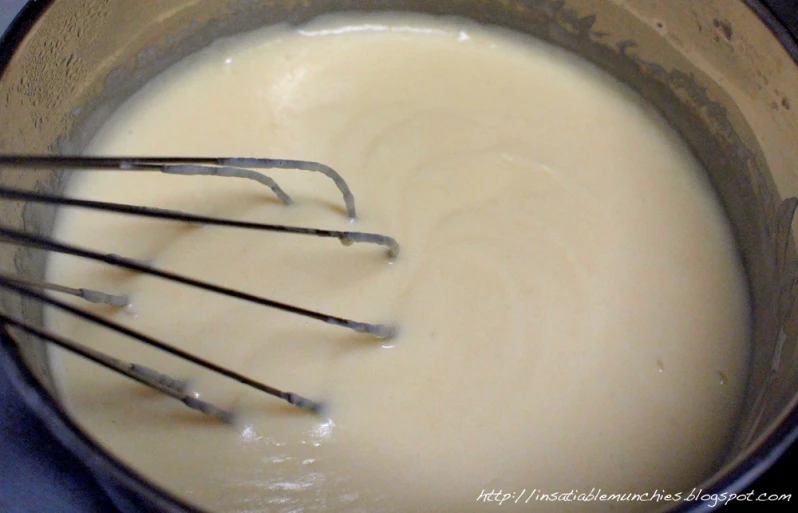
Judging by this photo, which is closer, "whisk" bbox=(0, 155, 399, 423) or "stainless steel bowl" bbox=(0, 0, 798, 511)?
"whisk" bbox=(0, 155, 399, 423)

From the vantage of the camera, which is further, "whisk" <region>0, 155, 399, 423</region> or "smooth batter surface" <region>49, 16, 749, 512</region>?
"smooth batter surface" <region>49, 16, 749, 512</region>

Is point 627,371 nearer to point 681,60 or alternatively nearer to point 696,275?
point 696,275

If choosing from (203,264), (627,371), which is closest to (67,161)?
(203,264)

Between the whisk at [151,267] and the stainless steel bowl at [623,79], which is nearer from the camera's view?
the whisk at [151,267]

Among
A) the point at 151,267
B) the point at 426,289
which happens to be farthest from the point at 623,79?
the point at 151,267

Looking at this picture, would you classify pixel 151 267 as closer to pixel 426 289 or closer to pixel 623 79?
pixel 426 289
